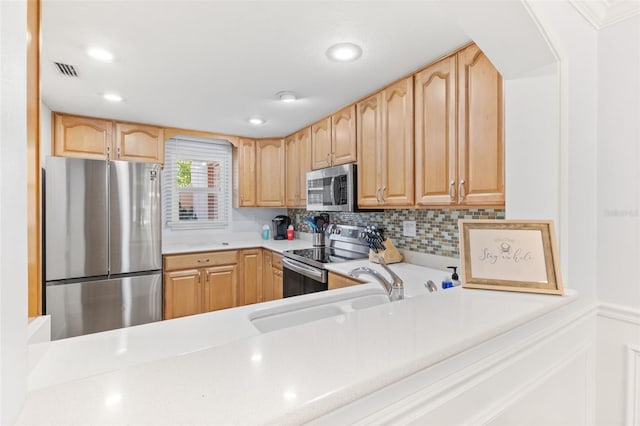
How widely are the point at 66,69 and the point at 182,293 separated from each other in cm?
200

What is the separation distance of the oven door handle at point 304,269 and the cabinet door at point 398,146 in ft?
2.37

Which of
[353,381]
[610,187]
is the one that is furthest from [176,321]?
[610,187]

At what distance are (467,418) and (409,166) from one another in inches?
60.9

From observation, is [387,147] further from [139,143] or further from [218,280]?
[139,143]

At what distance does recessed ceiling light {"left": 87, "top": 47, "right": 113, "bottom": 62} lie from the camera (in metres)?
1.71

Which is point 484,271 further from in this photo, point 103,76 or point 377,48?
point 103,76

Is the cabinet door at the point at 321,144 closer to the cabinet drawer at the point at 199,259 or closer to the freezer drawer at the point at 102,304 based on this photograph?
the cabinet drawer at the point at 199,259

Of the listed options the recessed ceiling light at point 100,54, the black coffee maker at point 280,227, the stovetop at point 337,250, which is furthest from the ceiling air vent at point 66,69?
the black coffee maker at point 280,227

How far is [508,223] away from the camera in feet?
3.43

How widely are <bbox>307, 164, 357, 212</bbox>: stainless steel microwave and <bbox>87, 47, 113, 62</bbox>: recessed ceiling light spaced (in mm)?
1717

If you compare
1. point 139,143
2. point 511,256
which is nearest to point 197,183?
point 139,143

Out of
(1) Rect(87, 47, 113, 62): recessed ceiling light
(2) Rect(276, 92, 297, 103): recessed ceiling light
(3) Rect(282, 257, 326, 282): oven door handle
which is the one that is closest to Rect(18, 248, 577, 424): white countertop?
(3) Rect(282, 257, 326, 282): oven door handle

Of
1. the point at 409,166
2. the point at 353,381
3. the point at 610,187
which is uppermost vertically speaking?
the point at 409,166

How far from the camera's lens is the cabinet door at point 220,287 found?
10.4ft
